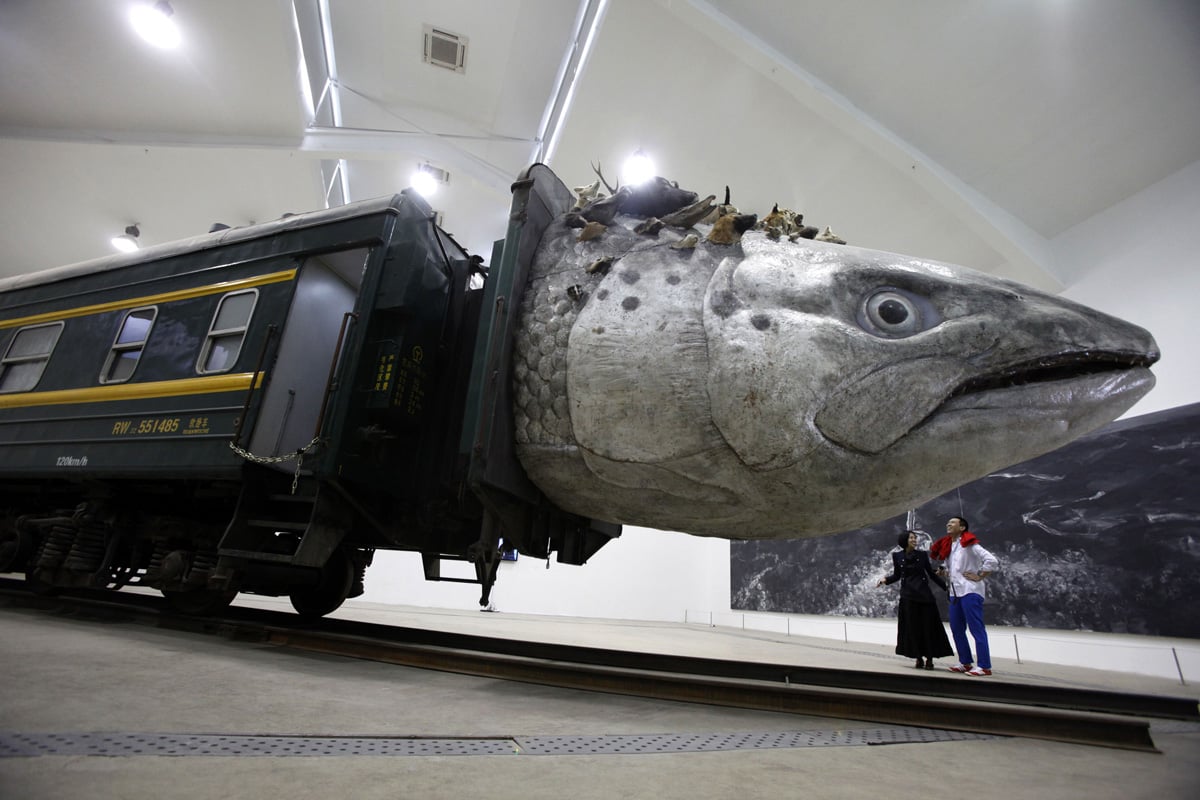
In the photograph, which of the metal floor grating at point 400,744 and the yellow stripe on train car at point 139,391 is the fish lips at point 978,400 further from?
the yellow stripe on train car at point 139,391

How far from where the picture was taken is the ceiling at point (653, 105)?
20.2 feet

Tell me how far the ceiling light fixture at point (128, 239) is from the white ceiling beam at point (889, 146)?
9.75 meters

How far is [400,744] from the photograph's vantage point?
1710 millimetres

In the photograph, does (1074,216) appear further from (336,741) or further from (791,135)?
(336,741)

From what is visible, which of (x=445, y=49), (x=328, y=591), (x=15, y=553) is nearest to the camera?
(x=15, y=553)

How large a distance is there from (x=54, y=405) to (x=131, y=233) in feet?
24.1

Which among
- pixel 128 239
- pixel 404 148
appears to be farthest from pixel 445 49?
pixel 128 239

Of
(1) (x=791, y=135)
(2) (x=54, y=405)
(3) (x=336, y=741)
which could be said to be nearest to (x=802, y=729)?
(3) (x=336, y=741)

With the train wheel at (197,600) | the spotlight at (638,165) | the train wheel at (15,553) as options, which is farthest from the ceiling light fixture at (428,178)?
the train wheel at (197,600)

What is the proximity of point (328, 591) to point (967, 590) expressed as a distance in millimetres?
6035

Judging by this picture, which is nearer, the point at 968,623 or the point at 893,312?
the point at 893,312

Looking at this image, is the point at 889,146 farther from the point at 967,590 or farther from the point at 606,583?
the point at 606,583

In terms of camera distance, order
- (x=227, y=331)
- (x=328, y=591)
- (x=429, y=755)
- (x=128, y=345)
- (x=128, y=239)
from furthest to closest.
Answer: (x=128, y=239), (x=328, y=591), (x=128, y=345), (x=227, y=331), (x=429, y=755)

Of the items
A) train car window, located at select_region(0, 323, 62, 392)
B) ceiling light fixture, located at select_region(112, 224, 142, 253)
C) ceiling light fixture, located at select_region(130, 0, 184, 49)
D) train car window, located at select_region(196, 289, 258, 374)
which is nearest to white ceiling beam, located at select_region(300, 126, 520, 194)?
ceiling light fixture, located at select_region(130, 0, 184, 49)
